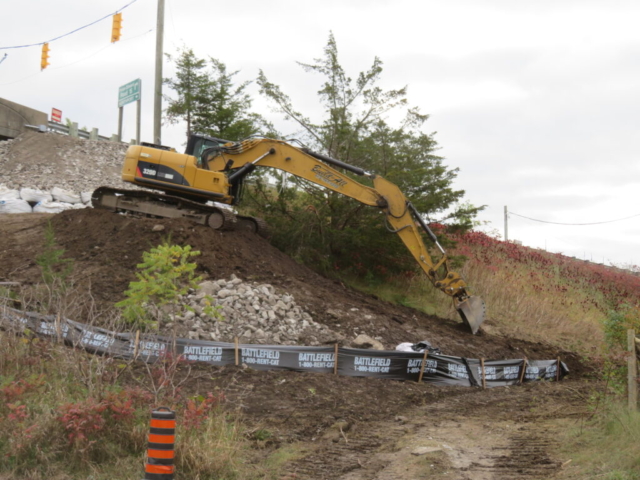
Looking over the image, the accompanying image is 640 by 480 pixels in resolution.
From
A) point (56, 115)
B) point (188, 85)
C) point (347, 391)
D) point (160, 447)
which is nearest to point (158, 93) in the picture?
point (188, 85)

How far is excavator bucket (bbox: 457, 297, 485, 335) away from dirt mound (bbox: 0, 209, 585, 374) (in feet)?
1.06

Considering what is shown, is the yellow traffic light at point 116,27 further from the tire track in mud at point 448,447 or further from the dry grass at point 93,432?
the dry grass at point 93,432

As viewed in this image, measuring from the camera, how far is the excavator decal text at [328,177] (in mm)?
16344

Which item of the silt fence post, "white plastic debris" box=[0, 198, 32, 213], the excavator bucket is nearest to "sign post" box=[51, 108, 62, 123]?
"white plastic debris" box=[0, 198, 32, 213]

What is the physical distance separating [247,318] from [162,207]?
502 cm

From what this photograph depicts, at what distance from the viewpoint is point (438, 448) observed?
799 centimetres

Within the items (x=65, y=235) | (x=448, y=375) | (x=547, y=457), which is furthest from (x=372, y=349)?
(x=65, y=235)

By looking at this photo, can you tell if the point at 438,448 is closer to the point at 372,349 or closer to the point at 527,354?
the point at 372,349

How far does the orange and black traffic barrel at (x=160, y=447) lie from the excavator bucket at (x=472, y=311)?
1188 centimetres

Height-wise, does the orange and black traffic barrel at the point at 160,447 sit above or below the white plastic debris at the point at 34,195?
below

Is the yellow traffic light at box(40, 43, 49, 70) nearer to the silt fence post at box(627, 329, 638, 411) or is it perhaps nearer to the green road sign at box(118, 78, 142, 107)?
the green road sign at box(118, 78, 142, 107)

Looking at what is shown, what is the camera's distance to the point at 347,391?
1098 centimetres

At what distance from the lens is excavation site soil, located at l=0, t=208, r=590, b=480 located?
762 centimetres

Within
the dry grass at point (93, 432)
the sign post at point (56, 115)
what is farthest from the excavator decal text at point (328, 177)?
the sign post at point (56, 115)
